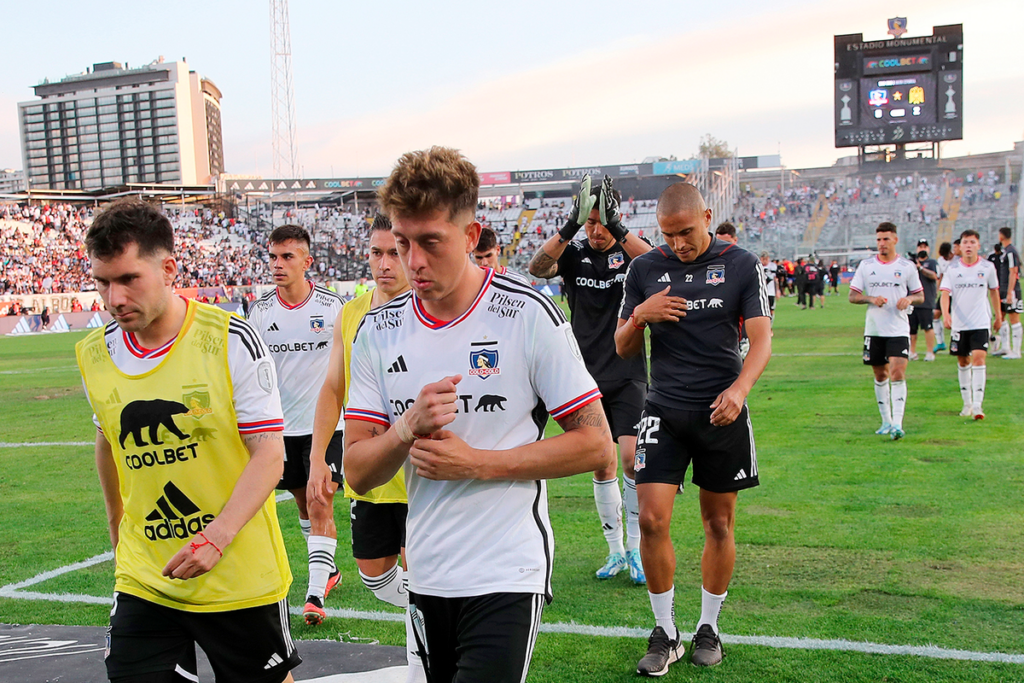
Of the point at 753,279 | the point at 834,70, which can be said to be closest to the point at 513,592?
the point at 753,279

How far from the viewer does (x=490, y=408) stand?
2.55 metres

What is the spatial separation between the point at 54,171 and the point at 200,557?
17414cm

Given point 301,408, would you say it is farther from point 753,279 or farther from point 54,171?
point 54,171

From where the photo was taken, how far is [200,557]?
108 inches

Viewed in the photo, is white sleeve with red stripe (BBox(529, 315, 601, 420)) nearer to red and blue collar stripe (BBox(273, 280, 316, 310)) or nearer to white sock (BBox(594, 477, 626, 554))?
white sock (BBox(594, 477, 626, 554))

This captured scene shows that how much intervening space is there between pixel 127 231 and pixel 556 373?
5.06 feet

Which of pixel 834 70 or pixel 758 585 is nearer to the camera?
pixel 758 585

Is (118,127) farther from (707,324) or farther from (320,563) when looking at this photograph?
(707,324)

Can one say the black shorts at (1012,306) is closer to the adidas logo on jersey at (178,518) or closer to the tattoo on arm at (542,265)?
the tattoo on arm at (542,265)

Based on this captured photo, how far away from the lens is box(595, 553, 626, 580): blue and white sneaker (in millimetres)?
5902

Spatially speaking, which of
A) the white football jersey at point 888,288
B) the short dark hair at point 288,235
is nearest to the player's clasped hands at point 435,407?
the short dark hair at point 288,235

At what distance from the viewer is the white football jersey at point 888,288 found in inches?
390

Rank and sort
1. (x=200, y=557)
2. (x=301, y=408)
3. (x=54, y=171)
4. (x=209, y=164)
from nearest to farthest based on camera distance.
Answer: (x=200, y=557) < (x=301, y=408) < (x=54, y=171) < (x=209, y=164)

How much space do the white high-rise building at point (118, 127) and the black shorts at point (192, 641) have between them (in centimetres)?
14786
